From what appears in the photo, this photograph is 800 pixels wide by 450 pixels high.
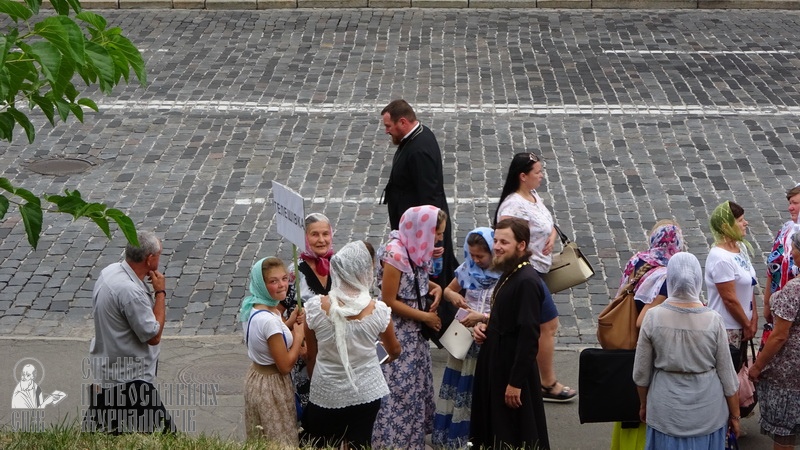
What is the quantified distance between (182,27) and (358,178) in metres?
7.20

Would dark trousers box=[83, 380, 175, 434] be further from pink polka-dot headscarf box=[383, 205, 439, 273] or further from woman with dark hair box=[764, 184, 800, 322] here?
woman with dark hair box=[764, 184, 800, 322]

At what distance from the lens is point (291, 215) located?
6.85m

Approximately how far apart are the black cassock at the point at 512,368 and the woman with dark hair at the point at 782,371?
1.35m

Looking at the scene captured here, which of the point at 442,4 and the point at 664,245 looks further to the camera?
the point at 442,4

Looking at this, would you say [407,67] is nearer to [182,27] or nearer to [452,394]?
[182,27]

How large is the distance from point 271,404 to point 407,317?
1120 millimetres

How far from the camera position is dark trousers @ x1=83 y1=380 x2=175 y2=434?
6.49m

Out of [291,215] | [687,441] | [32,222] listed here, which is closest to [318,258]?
[291,215]

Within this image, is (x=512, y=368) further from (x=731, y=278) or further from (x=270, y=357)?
(x=731, y=278)

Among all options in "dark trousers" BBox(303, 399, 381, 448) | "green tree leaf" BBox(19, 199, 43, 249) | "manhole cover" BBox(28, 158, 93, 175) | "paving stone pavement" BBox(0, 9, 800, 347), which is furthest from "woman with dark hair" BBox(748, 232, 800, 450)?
"manhole cover" BBox(28, 158, 93, 175)

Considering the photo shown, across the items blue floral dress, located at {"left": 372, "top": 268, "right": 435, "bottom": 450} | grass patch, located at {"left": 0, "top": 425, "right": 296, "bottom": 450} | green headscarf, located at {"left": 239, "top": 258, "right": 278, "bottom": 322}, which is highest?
green headscarf, located at {"left": 239, "top": 258, "right": 278, "bottom": 322}

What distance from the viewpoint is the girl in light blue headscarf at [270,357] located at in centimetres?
635

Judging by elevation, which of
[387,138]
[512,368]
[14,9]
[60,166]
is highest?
[14,9]

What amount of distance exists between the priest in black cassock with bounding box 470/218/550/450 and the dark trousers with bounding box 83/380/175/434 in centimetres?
183
